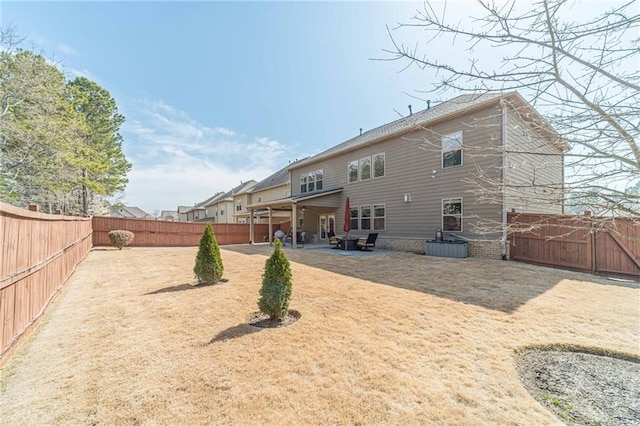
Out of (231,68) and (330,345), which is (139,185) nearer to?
(231,68)

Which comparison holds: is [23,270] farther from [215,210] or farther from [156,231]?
[215,210]

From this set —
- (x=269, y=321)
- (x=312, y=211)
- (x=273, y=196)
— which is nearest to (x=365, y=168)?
(x=312, y=211)

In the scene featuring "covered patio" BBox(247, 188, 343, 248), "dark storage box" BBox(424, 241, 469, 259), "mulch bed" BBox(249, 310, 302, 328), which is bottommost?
"mulch bed" BBox(249, 310, 302, 328)

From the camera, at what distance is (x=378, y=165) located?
1520 cm

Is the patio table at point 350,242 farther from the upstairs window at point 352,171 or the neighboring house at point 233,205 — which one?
the neighboring house at point 233,205

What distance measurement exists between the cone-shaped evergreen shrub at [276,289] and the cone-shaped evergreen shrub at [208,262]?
9.27 feet

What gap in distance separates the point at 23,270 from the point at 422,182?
13.1 metres

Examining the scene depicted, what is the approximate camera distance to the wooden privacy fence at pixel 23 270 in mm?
2955

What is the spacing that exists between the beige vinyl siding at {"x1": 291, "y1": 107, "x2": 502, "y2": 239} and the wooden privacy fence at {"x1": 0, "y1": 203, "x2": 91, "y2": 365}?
9.98 m

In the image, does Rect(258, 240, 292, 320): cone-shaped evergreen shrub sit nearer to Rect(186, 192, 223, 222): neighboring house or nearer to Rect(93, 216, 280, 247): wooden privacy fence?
Rect(93, 216, 280, 247): wooden privacy fence

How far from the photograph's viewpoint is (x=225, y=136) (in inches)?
895

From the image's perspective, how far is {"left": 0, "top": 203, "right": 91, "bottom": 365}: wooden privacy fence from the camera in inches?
116

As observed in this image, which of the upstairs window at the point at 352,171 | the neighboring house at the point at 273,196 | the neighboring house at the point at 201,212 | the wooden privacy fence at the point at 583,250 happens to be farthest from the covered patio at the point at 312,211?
the neighboring house at the point at 201,212

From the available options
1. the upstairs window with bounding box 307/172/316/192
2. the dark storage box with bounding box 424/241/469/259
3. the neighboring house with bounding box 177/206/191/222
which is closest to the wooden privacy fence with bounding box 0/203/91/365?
the dark storage box with bounding box 424/241/469/259
